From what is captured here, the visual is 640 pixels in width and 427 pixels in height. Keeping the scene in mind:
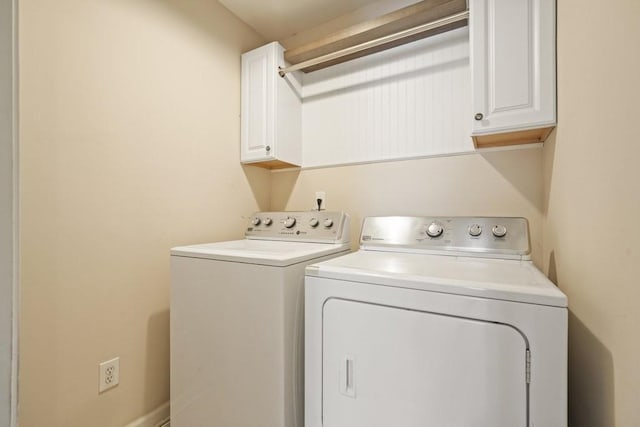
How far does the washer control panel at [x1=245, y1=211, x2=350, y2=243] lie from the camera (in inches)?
61.6

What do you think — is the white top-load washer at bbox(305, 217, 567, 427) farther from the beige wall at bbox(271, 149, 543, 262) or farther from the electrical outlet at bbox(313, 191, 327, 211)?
the electrical outlet at bbox(313, 191, 327, 211)

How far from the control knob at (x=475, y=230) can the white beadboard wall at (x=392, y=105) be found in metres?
0.51

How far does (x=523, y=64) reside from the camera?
1.15 m

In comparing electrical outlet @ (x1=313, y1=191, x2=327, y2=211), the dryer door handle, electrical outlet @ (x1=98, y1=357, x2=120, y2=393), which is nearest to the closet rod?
electrical outlet @ (x1=313, y1=191, x2=327, y2=211)

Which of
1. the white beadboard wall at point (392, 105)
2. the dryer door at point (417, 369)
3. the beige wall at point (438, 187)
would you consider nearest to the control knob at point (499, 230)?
the beige wall at point (438, 187)

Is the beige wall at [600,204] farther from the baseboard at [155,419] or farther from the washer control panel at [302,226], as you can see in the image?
the baseboard at [155,419]

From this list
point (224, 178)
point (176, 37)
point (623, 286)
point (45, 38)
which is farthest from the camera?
point (224, 178)

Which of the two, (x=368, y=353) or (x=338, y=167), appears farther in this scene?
(x=338, y=167)

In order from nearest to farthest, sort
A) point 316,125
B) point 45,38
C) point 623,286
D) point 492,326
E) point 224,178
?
1. point 623,286
2. point 492,326
3. point 45,38
4. point 224,178
5. point 316,125

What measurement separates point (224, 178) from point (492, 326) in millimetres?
1681

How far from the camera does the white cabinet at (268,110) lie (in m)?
1.89

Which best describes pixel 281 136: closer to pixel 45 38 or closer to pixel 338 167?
pixel 338 167

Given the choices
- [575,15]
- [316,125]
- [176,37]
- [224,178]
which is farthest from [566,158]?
[176,37]

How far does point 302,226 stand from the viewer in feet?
5.49
